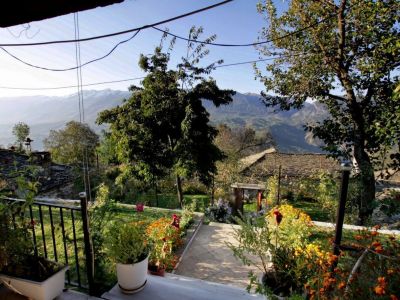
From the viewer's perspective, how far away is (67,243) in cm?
449

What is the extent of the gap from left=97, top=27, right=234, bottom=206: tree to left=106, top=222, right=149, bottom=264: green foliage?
8288mm

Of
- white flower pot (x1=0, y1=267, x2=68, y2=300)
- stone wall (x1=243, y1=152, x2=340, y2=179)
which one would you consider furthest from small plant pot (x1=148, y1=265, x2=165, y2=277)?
stone wall (x1=243, y1=152, x2=340, y2=179)

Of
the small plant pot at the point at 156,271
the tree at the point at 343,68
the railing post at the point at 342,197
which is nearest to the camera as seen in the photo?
the railing post at the point at 342,197

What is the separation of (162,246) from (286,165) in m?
20.0

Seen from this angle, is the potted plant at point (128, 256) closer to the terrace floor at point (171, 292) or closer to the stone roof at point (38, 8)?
the terrace floor at point (171, 292)

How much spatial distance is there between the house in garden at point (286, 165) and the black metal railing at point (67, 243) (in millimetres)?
14651

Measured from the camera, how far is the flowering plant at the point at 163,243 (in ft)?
11.6

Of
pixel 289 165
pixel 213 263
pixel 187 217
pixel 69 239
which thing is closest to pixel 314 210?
pixel 187 217

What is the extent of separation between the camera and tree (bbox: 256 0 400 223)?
674cm

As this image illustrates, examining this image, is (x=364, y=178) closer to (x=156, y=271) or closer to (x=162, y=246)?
(x=162, y=246)

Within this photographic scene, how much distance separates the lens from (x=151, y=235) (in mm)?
3941

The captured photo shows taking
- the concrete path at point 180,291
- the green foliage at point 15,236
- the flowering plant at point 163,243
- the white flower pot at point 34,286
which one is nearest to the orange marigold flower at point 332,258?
the concrete path at point 180,291

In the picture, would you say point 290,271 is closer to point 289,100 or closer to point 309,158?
point 289,100

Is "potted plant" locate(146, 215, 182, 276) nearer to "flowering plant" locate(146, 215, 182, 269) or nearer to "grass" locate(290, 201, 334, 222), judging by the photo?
"flowering plant" locate(146, 215, 182, 269)
